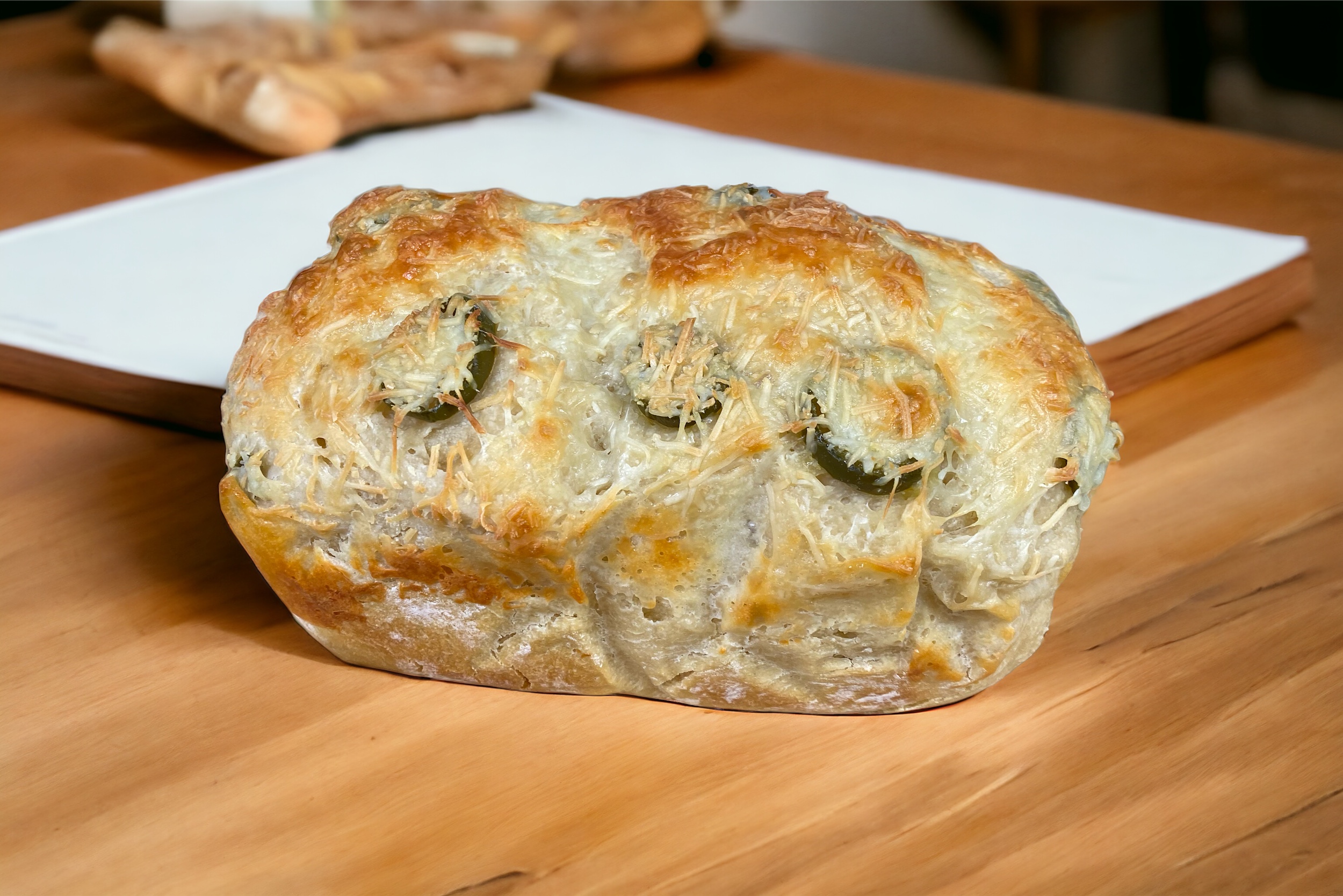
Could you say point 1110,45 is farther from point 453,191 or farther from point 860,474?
point 860,474

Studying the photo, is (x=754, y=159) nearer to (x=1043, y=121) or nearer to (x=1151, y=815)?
(x=1043, y=121)

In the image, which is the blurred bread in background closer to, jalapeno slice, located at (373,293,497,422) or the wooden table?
the wooden table

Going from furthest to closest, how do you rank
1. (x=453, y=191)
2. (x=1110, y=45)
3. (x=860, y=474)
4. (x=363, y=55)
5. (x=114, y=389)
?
(x=1110, y=45) → (x=363, y=55) → (x=453, y=191) → (x=114, y=389) → (x=860, y=474)

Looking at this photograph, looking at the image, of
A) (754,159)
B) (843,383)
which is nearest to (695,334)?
(843,383)

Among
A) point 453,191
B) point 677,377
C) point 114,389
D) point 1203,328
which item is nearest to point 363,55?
point 453,191

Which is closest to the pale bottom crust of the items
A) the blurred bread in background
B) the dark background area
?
the blurred bread in background
